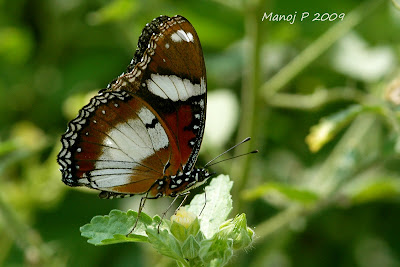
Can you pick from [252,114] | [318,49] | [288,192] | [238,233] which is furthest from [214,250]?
[318,49]

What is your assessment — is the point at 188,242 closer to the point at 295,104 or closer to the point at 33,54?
the point at 295,104

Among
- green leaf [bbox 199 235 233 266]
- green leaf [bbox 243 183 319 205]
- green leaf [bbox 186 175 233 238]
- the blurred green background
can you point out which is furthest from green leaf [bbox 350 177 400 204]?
green leaf [bbox 199 235 233 266]

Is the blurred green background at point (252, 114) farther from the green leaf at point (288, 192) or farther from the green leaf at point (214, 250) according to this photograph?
the green leaf at point (214, 250)

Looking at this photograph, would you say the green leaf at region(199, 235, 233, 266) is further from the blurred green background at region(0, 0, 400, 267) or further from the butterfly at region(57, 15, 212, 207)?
the blurred green background at region(0, 0, 400, 267)

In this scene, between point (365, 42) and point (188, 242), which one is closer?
point (188, 242)

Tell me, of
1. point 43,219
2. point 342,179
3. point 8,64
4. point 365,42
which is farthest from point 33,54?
point 342,179

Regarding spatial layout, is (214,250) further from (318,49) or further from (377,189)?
(318,49)
